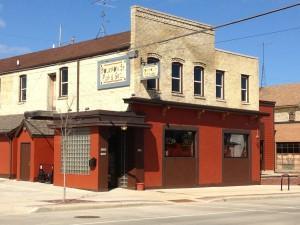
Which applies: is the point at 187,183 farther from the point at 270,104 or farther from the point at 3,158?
the point at 270,104

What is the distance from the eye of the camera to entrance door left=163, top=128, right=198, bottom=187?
3145cm

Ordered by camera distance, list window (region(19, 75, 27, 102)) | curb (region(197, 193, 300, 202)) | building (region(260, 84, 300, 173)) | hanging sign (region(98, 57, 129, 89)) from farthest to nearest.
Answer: building (region(260, 84, 300, 173)), window (region(19, 75, 27, 102)), hanging sign (region(98, 57, 129, 89)), curb (region(197, 193, 300, 202))

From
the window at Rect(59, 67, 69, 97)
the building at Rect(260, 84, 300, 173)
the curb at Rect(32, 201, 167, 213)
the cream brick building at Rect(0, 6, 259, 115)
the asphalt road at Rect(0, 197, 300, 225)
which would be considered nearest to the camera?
the asphalt road at Rect(0, 197, 300, 225)

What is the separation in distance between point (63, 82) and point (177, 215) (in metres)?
17.7

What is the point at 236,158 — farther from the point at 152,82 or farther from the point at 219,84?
the point at 152,82

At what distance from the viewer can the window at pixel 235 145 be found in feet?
117

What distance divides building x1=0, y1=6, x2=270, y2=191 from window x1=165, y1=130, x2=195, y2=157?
0.06m

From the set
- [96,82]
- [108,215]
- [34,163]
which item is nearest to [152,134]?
[96,82]

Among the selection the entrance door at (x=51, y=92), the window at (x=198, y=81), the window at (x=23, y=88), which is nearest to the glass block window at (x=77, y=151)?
the entrance door at (x=51, y=92)

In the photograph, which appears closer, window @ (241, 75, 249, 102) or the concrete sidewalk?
the concrete sidewalk

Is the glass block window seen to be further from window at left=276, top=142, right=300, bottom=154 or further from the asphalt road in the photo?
window at left=276, top=142, right=300, bottom=154

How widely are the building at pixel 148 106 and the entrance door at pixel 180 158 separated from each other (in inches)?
2.2

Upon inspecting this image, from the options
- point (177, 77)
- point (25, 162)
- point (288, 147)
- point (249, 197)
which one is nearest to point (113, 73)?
point (177, 77)

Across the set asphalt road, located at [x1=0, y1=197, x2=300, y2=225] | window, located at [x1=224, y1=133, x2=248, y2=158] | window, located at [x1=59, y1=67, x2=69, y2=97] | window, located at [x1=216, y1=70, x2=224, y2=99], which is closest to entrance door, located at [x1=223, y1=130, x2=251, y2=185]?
window, located at [x1=224, y1=133, x2=248, y2=158]
